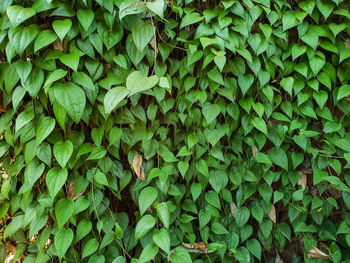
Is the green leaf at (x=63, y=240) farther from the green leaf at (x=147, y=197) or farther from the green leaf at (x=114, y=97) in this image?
the green leaf at (x=114, y=97)

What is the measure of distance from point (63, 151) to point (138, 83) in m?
0.38

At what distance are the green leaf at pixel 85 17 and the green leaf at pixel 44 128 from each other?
362mm

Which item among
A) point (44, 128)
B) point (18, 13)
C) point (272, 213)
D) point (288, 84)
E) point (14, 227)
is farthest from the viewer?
point (272, 213)

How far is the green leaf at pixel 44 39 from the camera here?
3.75 feet

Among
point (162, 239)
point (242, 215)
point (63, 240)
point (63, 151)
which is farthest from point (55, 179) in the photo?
point (242, 215)

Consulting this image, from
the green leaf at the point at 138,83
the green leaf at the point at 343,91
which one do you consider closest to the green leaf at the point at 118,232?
the green leaf at the point at 138,83

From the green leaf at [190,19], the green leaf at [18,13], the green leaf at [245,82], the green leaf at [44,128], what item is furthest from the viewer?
the green leaf at [245,82]

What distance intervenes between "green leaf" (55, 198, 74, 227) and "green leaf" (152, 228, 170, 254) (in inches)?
13.3

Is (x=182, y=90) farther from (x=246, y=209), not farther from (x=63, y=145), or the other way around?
(x=246, y=209)

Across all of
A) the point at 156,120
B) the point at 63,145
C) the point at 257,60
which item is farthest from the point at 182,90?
the point at 63,145

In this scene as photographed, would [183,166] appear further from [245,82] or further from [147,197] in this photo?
[245,82]

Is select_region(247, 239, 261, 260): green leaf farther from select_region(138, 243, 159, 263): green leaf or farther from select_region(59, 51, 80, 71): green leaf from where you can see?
select_region(59, 51, 80, 71): green leaf

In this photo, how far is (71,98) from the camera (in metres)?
1.16

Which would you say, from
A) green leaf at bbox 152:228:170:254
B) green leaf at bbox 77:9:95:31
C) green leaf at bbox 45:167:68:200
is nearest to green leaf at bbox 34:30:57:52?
green leaf at bbox 77:9:95:31
